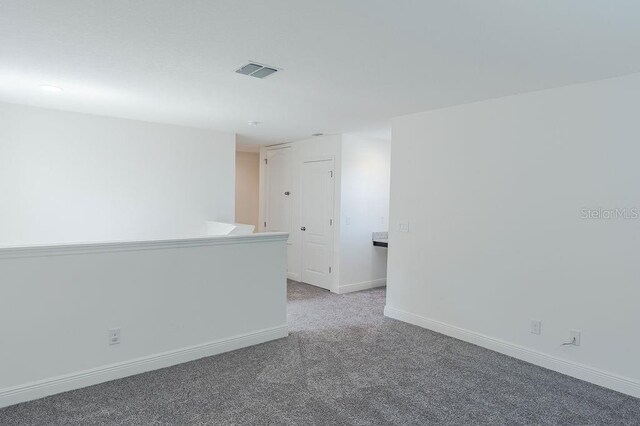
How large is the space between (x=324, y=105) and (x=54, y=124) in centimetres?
301

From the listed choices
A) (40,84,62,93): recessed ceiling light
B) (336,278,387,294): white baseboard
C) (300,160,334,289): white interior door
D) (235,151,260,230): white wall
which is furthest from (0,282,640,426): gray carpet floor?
(235,151,260,230): white wall

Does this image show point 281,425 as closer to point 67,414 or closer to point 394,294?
point 67,414

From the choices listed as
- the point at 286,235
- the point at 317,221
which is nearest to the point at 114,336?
the point at 286,235

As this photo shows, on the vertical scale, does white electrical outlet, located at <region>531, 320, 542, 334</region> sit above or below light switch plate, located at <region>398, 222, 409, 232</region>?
below

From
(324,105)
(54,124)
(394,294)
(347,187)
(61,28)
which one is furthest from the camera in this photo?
(347,187)

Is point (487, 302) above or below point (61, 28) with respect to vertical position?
below

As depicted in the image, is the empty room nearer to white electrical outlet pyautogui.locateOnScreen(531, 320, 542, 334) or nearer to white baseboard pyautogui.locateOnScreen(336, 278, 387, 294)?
white electrical outlet pyautogui.locateOnScreen(531, 320, 542, 334)

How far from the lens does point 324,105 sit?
394cm

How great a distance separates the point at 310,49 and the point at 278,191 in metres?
4.45

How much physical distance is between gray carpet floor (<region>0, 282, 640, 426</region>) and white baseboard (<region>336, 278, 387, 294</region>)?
1982 mm

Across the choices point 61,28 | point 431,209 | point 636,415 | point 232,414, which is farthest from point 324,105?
point 636,415

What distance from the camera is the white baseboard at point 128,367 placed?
8.39 ft

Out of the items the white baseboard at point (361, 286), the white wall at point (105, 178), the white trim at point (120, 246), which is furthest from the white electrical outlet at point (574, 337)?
the white wall at point (105, 178)

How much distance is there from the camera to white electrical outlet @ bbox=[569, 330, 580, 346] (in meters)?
3.07
